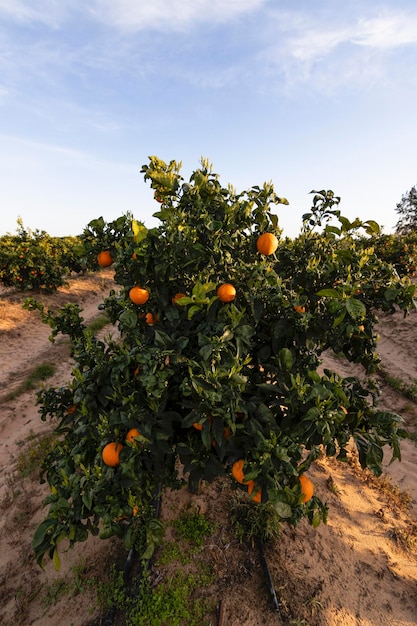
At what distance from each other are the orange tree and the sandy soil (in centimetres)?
139

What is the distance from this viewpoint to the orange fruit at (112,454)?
1986 mm

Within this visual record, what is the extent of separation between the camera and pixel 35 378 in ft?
23.6

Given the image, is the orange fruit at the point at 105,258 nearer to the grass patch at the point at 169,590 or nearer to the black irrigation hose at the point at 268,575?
the grass patch at the point at 169,590

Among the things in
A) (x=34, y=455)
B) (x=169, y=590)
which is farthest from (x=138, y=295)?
(x=34, y=455)

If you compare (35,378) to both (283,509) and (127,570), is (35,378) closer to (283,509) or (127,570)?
(127,570)

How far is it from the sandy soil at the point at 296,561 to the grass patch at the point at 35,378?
1787 millimetres

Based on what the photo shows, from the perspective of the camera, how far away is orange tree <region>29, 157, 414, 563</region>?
183cm

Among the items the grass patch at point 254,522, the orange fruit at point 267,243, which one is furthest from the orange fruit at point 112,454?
the grass patch at point 254,522

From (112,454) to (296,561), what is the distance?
236 centimetres

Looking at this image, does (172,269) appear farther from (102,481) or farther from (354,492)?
(354,492)

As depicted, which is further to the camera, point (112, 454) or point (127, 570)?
point (127, 570)

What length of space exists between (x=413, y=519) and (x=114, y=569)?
342 centimetres

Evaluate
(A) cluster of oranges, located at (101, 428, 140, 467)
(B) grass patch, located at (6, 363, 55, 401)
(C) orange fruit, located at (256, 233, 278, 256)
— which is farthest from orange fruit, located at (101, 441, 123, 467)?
(B) grass patch, located at (6, 363, 55, 401)

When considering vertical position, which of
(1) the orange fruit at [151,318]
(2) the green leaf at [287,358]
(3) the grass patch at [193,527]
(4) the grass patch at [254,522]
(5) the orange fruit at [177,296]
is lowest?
(3) the grass patch at [193,527]
